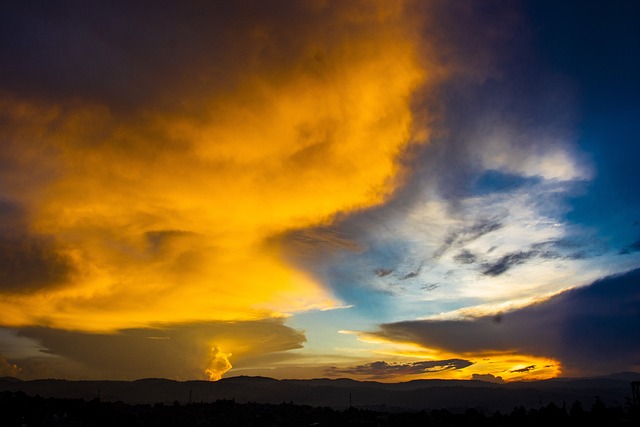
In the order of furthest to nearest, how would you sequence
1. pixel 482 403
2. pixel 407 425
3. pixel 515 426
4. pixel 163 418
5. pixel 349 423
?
pixel 482 403
pixel 163 418
pixel 349 423
pixel 407 425
pixel 515 426

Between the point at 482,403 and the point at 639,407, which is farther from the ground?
the point at 639,407

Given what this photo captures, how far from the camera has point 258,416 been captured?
57.6m

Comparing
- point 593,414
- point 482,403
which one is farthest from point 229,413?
point 482,403

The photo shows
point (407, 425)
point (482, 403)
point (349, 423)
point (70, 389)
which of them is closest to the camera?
point (407, 425)

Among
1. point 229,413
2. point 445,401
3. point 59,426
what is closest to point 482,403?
point 445,401

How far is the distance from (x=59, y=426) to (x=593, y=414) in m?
54.0

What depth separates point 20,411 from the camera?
1948 inches

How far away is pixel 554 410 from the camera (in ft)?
140

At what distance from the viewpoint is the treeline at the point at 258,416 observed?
132 feet

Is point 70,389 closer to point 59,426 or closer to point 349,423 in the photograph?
point 59,426

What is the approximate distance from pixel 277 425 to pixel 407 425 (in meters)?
16.1

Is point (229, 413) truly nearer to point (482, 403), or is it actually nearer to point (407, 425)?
point (407, 425)

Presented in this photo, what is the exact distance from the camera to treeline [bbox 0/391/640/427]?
40288mm

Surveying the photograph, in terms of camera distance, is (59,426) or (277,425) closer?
(59,426)
